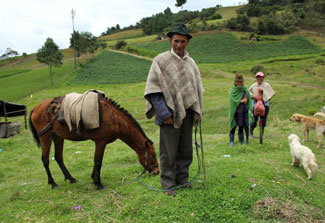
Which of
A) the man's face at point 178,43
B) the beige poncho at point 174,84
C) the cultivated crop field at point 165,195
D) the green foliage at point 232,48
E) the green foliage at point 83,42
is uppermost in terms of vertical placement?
the green foliage at point 83,42

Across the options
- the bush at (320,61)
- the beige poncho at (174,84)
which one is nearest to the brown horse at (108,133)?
the beige poncho at (174,84)

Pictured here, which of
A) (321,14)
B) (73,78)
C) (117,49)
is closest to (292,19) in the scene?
(321,14)

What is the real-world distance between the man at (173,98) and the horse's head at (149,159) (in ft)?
3.26

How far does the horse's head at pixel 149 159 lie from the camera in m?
5.35

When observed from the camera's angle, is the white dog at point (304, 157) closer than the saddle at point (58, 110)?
Yes

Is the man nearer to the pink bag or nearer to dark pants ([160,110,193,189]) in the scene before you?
dark pants ([160,110,193,189])

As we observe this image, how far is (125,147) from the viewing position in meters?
9.61

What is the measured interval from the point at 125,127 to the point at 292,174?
3510mm

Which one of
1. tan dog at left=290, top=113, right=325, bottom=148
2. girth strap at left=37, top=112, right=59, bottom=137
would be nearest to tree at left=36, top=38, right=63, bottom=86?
girth strap at left=37, top=112, right=59, bottom=137

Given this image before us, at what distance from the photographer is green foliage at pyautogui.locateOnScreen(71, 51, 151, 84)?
128 ft

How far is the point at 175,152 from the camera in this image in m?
4.26

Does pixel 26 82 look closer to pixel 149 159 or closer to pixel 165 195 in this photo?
pixel 149 159

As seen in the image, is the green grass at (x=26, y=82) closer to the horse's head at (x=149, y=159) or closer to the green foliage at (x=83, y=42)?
the green foliage at (x=83, y=42)

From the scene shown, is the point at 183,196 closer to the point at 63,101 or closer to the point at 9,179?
the point at 63,101
